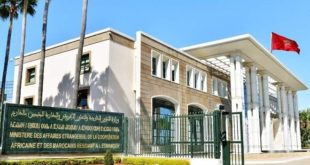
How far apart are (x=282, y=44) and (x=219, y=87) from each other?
815cm

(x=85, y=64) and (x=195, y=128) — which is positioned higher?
(x=85, y=64)

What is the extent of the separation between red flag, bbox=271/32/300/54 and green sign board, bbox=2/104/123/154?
23.0 metres

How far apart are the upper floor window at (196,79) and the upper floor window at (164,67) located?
197 centimetres

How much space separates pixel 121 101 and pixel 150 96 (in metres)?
2.57

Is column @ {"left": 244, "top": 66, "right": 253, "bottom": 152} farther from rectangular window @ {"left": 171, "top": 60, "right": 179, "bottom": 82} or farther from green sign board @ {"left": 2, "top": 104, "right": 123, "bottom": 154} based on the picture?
green sign board @ {"left": 2, "top": 104, "right": 123, "bottom": 154}

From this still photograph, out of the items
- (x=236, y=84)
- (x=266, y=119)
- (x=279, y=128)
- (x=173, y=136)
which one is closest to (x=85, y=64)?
(x=173, y=136)

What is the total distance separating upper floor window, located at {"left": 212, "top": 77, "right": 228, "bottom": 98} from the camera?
115 ft

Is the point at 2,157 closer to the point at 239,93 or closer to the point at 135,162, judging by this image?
the point at 135,162

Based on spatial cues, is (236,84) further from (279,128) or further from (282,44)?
(279,128)

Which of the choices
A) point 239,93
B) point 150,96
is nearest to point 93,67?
point 150,96

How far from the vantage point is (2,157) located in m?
14.7

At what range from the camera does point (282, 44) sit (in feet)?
123

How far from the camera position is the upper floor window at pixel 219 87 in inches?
1383

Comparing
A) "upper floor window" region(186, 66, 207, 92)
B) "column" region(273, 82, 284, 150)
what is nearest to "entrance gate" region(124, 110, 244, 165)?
"upper floor window" region(186, 66, 207, 92)
